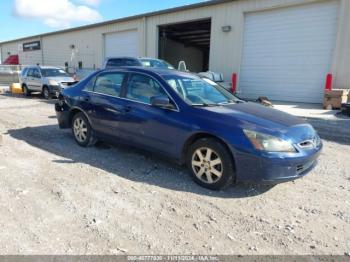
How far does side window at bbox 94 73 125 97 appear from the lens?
512 centimetres

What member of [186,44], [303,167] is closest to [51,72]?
[303,167]

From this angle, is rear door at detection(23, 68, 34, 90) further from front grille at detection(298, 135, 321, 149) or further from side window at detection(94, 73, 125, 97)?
front grille at detection(298, 135, 321, 149)

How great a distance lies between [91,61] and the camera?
25172mm

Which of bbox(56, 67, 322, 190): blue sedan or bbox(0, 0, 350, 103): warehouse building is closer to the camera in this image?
bbox(56, 67, 322, 190): blue sedan

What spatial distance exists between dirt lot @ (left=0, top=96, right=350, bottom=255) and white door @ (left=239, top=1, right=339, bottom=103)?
27.3 ft

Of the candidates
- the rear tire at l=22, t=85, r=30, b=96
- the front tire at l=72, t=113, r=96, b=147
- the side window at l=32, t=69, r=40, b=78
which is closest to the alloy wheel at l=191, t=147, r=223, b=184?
the front tire at l=72, t=113, r=96, b=147

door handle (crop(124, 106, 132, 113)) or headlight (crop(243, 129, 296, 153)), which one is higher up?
door handle (crop(124, 106, 132, 113))

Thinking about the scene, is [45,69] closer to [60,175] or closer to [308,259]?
[60,175]

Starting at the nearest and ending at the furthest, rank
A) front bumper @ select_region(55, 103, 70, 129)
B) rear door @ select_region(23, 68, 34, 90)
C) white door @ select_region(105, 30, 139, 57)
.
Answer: front bumper @ select_region(55, 103, 70, 129) → rear door @ select_region(23, 68, 34, 90) → white door @ select_region(105, 30, 139, 57)

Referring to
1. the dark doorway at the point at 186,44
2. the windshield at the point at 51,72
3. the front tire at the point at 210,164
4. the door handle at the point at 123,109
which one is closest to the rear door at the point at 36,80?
the windshield at the point at 51,72

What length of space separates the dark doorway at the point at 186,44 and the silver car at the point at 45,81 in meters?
6.76

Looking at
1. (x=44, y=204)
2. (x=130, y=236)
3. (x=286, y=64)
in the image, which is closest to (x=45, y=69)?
(x=286, y=64)

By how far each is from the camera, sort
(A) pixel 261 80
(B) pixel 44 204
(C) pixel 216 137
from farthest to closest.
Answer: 1. (A) pixel 261 80
2. (C) pixel 216 137
3. (B) pixel 44 204

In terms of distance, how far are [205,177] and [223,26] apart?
1257 cm
